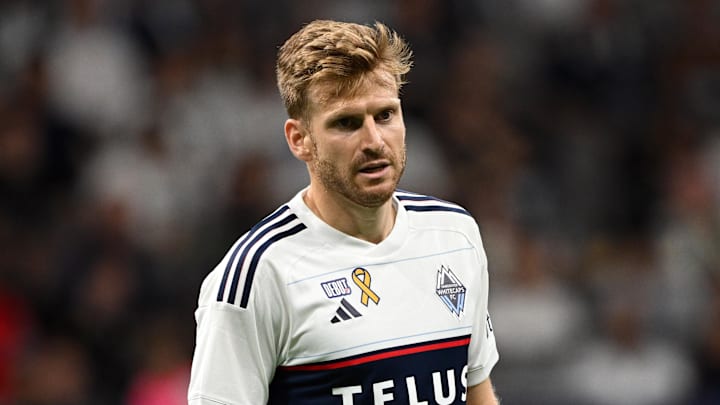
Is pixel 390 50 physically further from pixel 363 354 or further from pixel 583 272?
pixel 583 272

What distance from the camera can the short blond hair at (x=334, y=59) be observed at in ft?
11.5

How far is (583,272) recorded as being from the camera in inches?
340

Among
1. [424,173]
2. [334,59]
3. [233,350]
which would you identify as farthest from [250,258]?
[424,173]

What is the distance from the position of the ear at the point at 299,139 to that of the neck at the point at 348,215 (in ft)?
0.43

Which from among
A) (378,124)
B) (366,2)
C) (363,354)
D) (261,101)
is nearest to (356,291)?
(363,354)

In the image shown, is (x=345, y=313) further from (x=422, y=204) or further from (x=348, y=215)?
(x=422, y=204)

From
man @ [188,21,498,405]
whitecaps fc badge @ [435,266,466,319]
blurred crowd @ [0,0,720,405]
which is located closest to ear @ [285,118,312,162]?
man @ [188,21,498,405]

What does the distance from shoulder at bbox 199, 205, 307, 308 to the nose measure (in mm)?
340

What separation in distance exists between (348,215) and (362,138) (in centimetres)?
29

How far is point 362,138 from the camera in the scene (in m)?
3.52

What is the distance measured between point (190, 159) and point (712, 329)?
12.0 feet

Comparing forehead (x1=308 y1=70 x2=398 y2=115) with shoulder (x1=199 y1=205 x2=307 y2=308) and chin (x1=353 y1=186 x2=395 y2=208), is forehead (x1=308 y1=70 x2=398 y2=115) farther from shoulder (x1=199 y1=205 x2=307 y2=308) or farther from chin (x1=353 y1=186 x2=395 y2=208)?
shoulder (x1=199 y1=205 x2=307 y2=308)

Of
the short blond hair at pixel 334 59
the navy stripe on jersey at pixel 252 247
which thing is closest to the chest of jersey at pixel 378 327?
the navy stripe on jersey at pixel 252 247

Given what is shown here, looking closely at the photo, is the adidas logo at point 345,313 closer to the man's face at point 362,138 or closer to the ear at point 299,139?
the man's face at point 362,138
